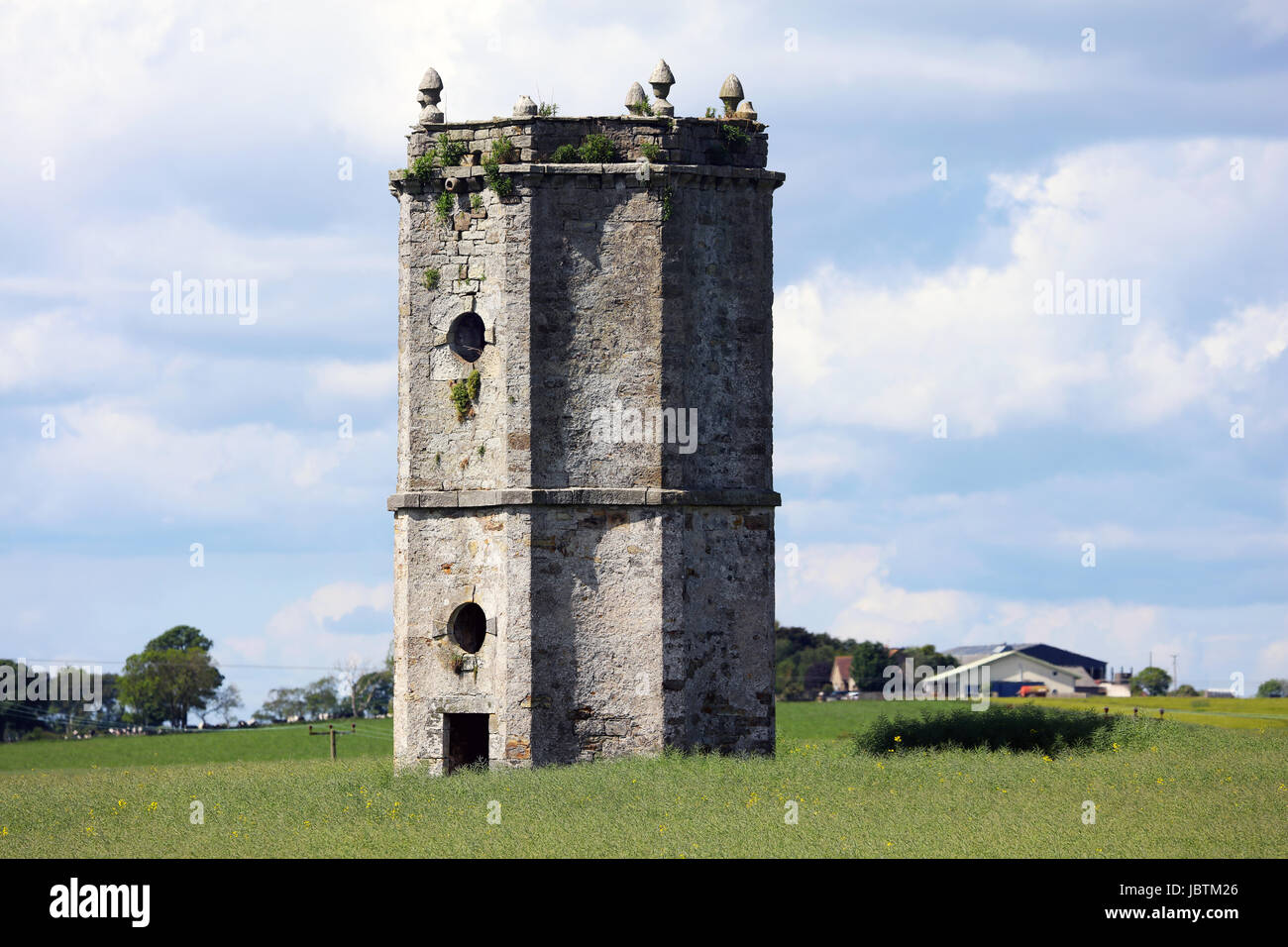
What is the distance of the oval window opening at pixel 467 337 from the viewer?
80.6ft

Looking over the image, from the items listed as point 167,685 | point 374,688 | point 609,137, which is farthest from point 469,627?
point 374,688

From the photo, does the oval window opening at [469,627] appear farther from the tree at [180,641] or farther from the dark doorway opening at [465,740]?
the tree at [180,641]

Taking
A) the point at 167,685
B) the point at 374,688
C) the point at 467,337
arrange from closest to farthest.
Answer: the point at 467,337 → the point at 167,685 → the point at 374,688

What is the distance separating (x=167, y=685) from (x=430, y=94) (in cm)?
5247

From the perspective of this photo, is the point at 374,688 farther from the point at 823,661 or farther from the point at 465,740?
the point at 465,740

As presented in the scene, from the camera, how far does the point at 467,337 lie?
2466 cm

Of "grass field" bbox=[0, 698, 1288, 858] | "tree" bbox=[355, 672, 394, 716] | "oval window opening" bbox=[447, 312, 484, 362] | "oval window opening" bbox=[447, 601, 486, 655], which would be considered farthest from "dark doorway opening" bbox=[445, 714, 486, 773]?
"tree" bbox=[355, 672, 394, 716]

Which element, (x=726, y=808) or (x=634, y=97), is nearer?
(x=726, y=808)

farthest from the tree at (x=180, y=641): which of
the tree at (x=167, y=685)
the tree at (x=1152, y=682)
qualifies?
the tree at (x=1152, y=682)

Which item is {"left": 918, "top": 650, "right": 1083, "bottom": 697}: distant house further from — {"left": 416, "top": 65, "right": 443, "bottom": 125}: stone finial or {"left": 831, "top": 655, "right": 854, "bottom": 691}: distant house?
{"left": 416, "top": 65, "right": 443, "bottom": 125}: stone finial

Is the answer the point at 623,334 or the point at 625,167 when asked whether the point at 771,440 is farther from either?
the point at 625,167

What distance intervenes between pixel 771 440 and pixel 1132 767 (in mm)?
7119

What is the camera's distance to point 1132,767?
22.5m
